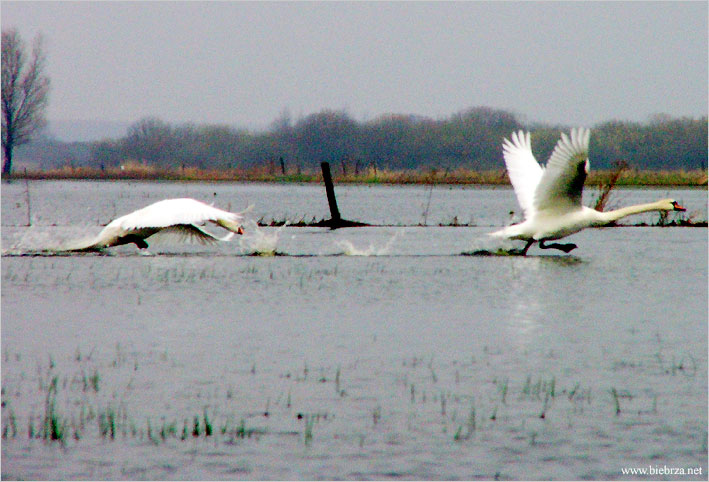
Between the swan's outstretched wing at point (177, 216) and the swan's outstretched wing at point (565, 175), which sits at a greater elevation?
the swan's outstretched wing at point (565, 175)

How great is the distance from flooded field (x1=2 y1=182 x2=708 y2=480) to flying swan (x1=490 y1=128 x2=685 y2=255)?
0.60m

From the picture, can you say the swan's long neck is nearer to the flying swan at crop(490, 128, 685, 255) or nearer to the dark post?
the flying swan at crop(490, 128, 685, 255)

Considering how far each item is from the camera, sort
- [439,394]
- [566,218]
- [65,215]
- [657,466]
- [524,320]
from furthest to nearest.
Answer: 1. [65,215]
2. [566,218]
3. [524,320]
4. [439,394]
5. [657,466]

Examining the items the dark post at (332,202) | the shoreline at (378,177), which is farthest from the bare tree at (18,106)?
the dark post at (332,202)

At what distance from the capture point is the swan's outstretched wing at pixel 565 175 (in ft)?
50.3

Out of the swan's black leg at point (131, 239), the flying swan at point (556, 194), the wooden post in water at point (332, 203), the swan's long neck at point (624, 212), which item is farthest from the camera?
the wooden post in water at point (332, 203)

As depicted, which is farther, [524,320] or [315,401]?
[524,320]

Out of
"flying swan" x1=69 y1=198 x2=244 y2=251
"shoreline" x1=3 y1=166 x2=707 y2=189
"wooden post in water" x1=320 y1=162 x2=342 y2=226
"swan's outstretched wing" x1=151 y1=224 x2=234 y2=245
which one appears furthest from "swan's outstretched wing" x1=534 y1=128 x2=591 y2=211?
"shoreline" x1=3 y1=166 x2=707 y2=189

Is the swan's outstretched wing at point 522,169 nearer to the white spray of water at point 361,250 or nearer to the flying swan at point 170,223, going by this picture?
the white spray of water at point 361,250

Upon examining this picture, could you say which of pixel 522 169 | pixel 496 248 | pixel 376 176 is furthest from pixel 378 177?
pixel 522 169

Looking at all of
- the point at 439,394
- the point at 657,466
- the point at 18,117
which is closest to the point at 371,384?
the point at 439,394

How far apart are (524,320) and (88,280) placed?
5.80 meters

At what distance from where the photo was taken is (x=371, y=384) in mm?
8891

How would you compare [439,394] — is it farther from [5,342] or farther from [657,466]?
[5,342]
